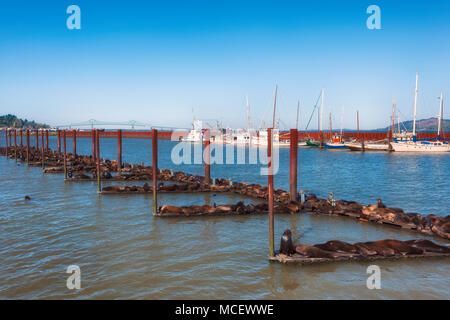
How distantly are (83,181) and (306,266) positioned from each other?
2677cm

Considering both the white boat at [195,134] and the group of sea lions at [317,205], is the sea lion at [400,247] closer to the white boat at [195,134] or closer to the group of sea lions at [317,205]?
the group of sea lions at [317,205]

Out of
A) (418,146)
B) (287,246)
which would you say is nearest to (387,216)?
(287,246)

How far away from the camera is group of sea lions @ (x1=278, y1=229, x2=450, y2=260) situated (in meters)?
12.4

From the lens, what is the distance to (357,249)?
12.8 m

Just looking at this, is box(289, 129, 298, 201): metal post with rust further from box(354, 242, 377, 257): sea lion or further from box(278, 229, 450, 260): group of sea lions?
box(354, 242, 377, 257): sea lion

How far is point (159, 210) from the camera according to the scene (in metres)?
19.9

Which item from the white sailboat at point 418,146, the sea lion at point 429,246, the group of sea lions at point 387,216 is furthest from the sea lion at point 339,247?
the white sailboat at point 418,146

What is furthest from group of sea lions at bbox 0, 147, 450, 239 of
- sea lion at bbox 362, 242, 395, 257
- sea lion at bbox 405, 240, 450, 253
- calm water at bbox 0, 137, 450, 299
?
sea lion at bbox 362, 242, 395, 257

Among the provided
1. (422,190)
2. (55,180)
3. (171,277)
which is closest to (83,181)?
(55,180)

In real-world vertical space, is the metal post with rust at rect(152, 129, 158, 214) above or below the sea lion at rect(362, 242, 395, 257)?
above

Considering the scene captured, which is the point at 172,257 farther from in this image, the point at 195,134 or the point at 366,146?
the point at 195,134

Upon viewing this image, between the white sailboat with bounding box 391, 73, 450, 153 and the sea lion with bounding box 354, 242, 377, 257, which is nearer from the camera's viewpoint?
the sea lion with bounding box 354, 242, 377, 257

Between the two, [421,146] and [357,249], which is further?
[421,146]
